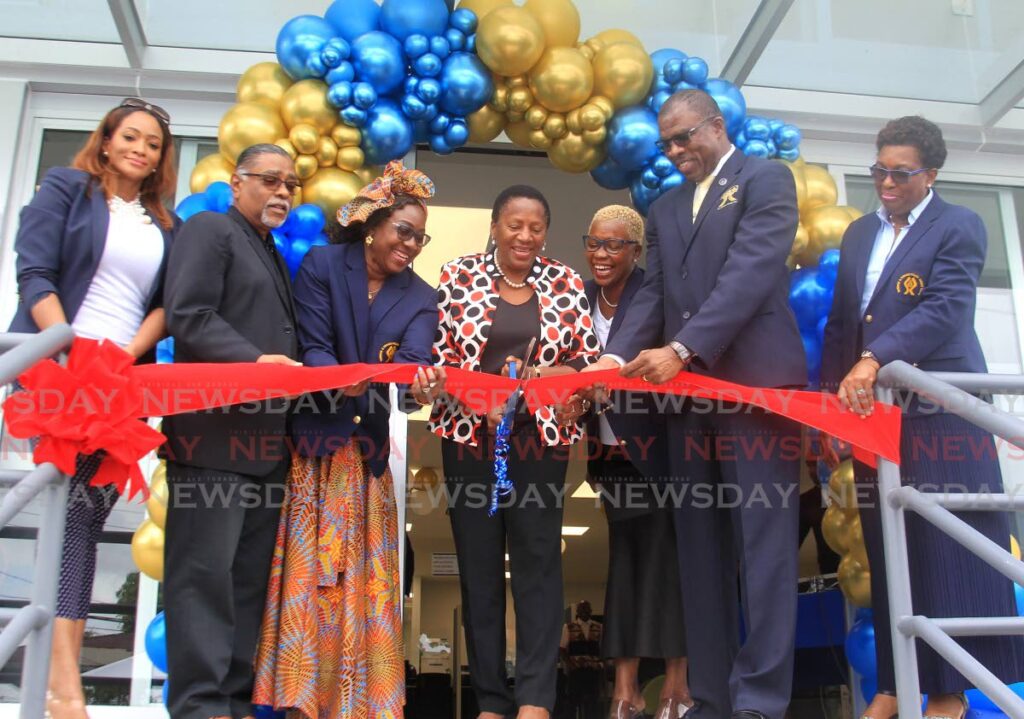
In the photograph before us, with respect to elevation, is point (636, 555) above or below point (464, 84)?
below

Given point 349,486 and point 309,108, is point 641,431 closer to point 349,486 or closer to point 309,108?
point 349,486

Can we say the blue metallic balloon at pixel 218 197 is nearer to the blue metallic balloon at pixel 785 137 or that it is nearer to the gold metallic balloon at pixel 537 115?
the gold metallic balloon at pixel 537 115

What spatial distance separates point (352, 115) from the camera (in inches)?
169

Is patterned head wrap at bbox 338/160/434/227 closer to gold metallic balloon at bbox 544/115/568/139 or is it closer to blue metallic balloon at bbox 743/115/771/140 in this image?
gold metallic balloon at bbox 544/115/568/139

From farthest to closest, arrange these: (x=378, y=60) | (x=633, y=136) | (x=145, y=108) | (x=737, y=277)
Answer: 1. (x=633, y=136)
2. (x=378, y=60)
3. (x=145, y=108)
4. (x=737, y=277)

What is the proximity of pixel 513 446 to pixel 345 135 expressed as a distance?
1.53 meters

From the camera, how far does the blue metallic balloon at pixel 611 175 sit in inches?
188

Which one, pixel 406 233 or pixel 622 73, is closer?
pixel 406 233

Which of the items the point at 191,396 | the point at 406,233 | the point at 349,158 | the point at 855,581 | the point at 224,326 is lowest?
the point at 855,581

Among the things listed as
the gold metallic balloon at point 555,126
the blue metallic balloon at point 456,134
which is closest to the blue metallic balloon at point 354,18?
the blue metallic balloon at point 456,134

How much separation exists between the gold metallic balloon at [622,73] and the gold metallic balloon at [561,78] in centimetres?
6

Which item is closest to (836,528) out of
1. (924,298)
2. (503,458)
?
(924,298)

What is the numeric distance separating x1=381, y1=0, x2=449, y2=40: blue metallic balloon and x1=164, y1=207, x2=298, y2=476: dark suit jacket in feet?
4.42

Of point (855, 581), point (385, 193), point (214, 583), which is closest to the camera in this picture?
point (214, 583)
